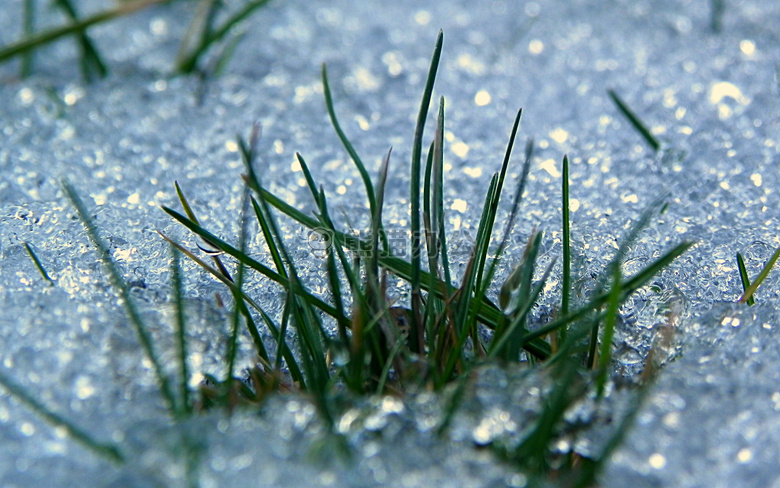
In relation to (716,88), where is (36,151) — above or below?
below

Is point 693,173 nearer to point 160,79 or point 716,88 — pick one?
point 716,88

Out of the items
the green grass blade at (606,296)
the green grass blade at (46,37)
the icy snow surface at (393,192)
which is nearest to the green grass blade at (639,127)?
the icy snow surface at (393,192)

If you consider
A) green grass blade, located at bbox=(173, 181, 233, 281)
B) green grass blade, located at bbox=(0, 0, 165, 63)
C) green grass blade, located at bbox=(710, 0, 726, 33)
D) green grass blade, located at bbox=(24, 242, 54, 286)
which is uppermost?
green grass blade, located at bbox=(710, 0, 726, 33)

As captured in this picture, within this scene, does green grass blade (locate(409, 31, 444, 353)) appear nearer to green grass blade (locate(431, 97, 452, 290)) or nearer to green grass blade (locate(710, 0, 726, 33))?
green grass blade (locate(431, 97, 452, 290))

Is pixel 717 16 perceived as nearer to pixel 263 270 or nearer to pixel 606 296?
pixel 606 296

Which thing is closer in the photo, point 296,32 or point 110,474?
point 110,474

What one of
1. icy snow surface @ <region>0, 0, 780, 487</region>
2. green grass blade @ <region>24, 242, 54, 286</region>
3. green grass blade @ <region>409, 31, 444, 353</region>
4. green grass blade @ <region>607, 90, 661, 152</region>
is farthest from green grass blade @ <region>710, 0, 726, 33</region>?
green grass blade @ <region>24, 242, 54, 286</region>

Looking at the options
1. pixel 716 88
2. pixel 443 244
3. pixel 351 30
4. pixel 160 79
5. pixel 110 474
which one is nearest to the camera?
pixel 110 474

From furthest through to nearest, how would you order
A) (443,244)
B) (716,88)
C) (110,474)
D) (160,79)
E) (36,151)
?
1. (160,79)
2. (716,88)
3. (36,151)
4. (443,244)
5. (110,474)

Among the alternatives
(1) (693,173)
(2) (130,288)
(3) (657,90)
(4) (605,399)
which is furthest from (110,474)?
(3) (657,90)
